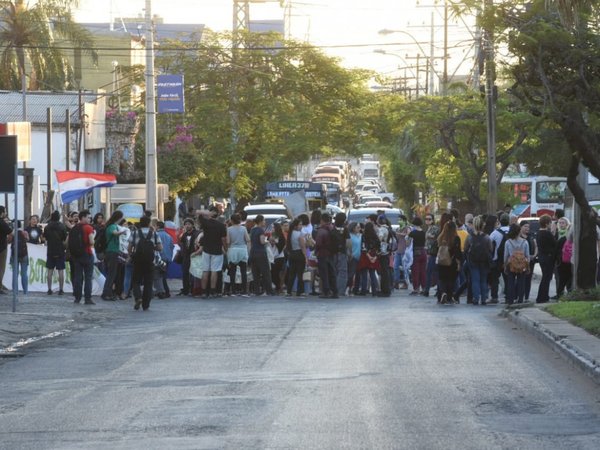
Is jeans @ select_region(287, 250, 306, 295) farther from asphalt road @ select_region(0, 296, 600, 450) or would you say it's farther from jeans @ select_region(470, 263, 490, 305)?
asphalt road @ select_region(0, 296, 600, 450)

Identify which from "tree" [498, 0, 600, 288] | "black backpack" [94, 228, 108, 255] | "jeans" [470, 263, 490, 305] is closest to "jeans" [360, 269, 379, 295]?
"jeans" [470, 263, 490, 305]

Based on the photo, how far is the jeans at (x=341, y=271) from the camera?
27953 mm

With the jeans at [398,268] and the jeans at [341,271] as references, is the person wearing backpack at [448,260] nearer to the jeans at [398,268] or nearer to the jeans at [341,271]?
the jeans at [341,271]

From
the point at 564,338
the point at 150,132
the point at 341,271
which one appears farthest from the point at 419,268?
the point at 564,338

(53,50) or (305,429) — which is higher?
(53,50)

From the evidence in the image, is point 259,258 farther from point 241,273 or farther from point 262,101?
point 262,101

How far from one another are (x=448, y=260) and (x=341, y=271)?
153 inches

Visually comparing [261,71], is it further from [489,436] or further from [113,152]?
[489,436]

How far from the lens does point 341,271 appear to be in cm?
2809

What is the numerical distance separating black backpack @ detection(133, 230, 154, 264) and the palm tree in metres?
30.0

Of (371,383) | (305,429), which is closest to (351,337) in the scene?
(371,383)

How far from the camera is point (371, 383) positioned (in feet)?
40.0

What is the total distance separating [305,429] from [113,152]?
51105 mm

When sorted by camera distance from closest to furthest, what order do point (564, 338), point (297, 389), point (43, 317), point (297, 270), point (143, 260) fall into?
point (297, 389) < point (564, 338) < point (43, 317) < point (143, 260) < point (297, 270)
